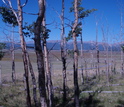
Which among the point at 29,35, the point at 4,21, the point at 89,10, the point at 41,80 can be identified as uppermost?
the point at 89,10

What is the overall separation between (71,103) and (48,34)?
6.17m

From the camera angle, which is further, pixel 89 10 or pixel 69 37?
pixel 89 10

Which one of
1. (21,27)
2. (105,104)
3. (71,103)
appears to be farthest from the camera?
(71,103)

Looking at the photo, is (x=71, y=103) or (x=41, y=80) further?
(x=71, y=103)

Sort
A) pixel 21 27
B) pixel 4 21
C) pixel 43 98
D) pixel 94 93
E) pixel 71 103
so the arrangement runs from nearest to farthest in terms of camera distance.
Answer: pixel 43 98, pixel 21 27, pixel 4 21, pixel 71 103, pixel 94 93

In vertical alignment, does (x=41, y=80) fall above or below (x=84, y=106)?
above

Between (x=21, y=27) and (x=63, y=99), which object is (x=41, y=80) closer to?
(x=21, y=27)

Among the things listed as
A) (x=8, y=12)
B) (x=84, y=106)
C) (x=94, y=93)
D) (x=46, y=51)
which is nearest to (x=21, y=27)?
(x=8, y=12)

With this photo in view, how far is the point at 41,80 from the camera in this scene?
17.2ft

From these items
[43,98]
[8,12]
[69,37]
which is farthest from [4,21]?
[43,98]

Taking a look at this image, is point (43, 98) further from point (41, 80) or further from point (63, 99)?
point (63, 99)

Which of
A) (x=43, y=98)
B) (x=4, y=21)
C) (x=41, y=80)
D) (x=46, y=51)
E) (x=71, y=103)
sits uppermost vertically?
(x=4, y=21)

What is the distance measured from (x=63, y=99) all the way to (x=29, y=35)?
22.5 feet

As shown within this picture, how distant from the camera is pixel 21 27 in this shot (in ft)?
31.7
